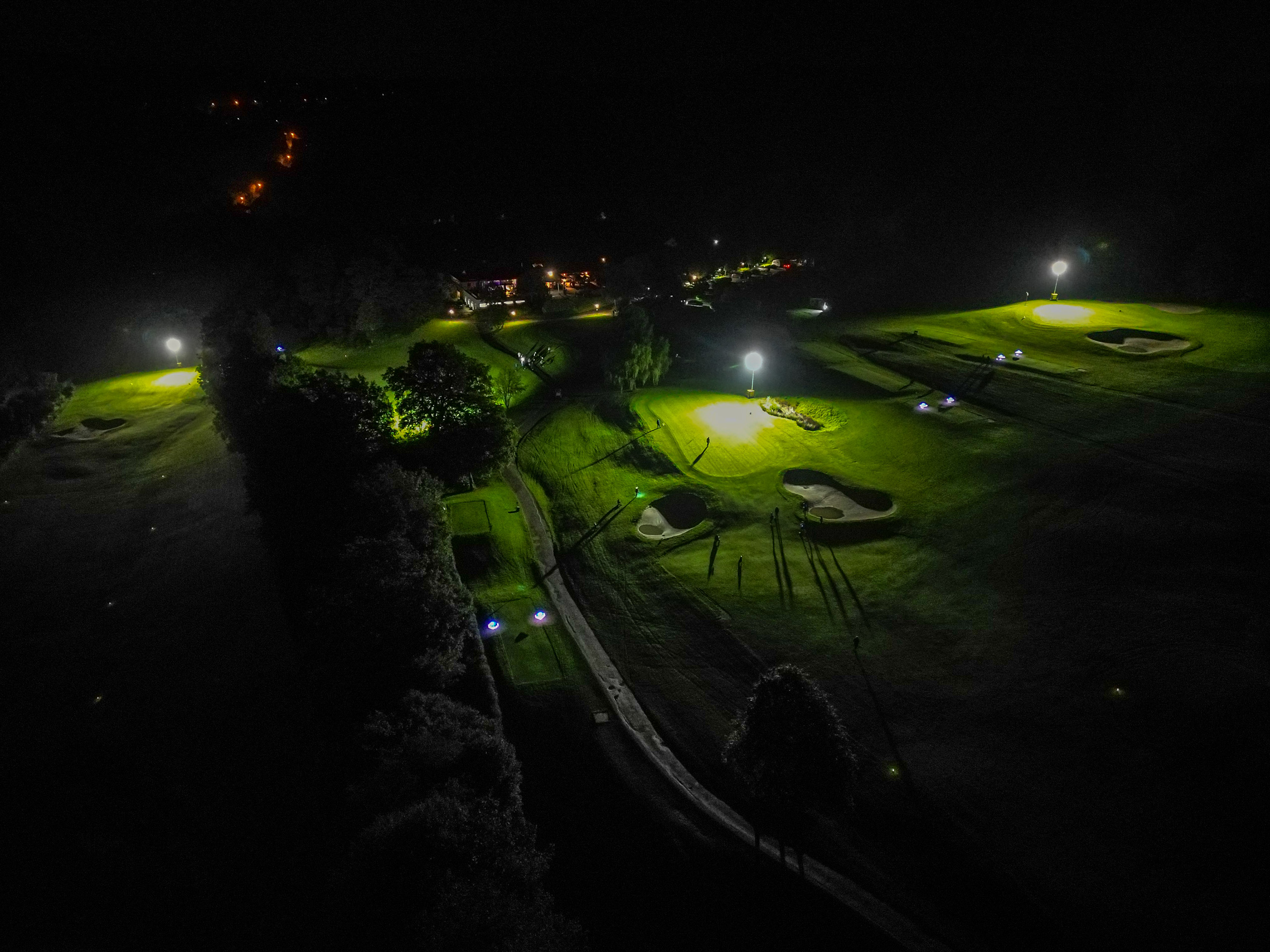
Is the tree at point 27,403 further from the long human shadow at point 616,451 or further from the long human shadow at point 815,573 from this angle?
the long human shadow at point 815,573

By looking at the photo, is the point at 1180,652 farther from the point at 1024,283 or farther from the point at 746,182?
the point at 746,182

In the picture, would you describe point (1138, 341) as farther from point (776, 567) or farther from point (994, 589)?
point (776, 567)

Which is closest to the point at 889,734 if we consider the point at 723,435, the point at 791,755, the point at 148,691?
the point at 791,755

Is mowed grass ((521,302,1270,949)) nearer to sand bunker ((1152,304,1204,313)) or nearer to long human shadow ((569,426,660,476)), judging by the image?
long human shadow ((569,426,660,476))

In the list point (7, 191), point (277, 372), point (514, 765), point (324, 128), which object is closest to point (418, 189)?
point (324, 128)

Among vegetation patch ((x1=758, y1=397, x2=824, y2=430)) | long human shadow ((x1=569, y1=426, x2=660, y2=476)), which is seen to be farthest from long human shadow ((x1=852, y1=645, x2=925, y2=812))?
long human shadow ((x1=569, y1=426, x2=660, y2=476))

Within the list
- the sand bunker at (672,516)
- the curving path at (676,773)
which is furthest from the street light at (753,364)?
the curving path at (676,773)
